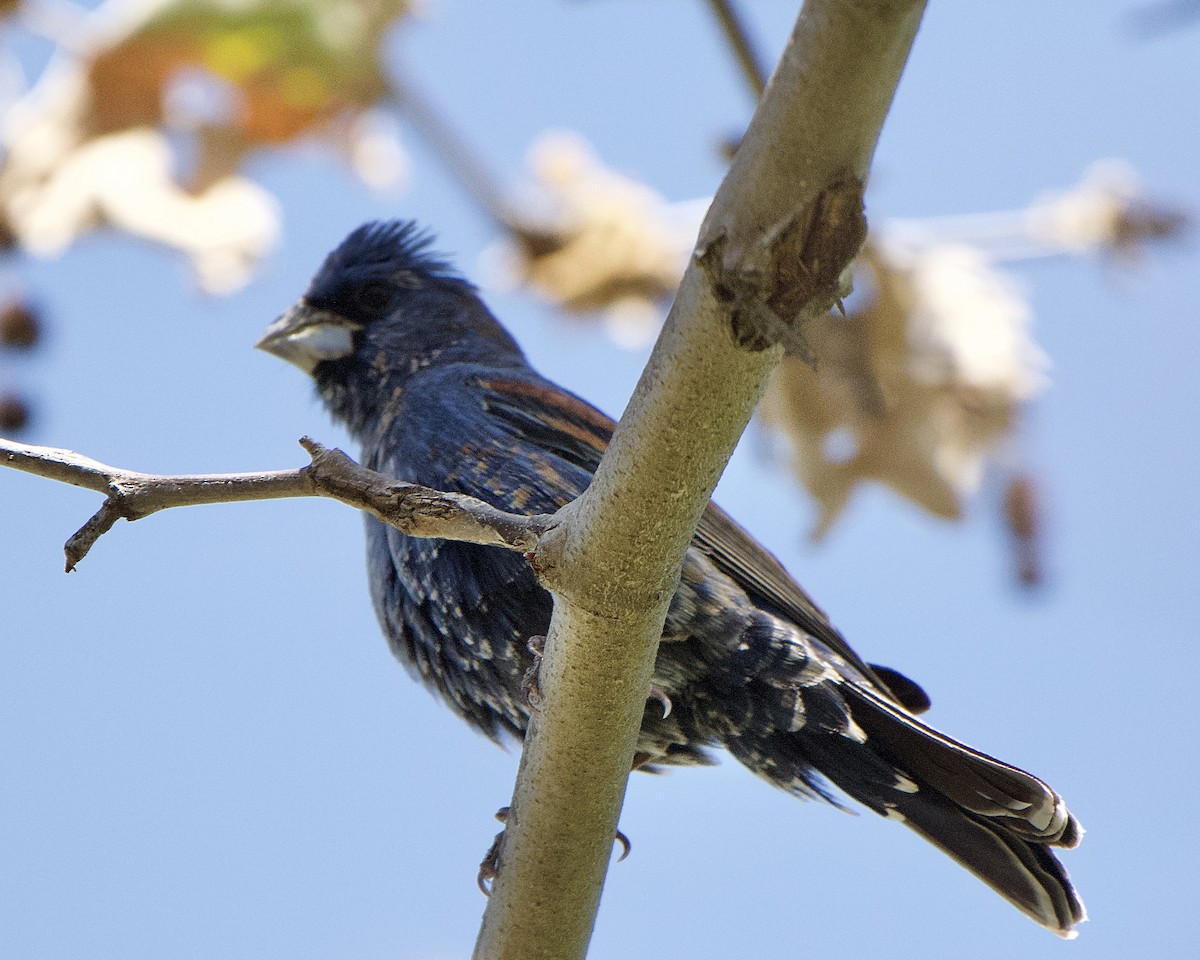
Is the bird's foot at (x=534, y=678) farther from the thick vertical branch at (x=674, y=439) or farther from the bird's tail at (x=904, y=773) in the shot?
the bird's tail at (x=904, y=773)

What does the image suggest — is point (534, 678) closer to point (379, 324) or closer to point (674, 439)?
point (674, 439)

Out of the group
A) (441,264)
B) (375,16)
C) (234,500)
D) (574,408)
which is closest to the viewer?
(234,500)

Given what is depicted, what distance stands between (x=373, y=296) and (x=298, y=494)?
93.8 inches

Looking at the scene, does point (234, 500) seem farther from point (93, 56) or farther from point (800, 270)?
point (93, 56)

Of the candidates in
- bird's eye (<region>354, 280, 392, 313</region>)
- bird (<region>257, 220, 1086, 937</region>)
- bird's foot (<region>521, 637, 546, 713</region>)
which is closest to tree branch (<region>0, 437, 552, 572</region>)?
bird's foot (<region>521, 637, 546, 713</region>)

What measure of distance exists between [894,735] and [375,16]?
109 inches

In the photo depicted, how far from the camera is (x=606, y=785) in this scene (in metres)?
2.68

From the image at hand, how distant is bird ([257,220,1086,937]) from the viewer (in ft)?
11.3

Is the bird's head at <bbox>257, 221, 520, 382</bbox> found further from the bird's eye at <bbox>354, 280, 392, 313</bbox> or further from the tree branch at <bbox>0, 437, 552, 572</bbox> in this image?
the tree branch at <bbox>0, 437, 552, 572</bbox>

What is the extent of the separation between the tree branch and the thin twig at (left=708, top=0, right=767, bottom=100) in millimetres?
1646

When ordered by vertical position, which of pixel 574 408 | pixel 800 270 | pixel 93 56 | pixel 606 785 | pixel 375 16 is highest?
pixel 375 16

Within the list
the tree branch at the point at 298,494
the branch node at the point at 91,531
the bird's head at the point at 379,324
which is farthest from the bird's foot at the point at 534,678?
the bird's head at the point at 379,324

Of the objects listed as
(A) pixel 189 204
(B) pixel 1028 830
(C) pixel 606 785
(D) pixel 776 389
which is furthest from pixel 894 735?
(A) pixel 189 204

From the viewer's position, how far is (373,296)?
15.9ft
